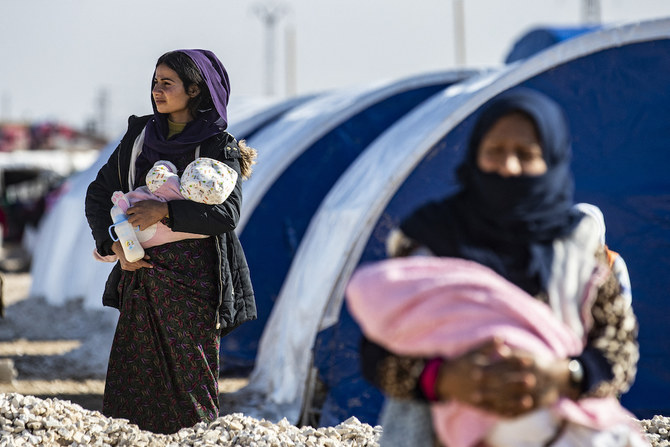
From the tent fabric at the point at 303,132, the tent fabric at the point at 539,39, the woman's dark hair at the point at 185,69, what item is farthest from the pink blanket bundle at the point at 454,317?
the tent fabric at the point at 539,39

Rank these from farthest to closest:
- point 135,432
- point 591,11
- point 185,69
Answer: point 591,11
point 135,432
point 185,69

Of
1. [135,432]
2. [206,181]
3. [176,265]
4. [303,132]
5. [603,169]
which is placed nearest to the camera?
[206,181]

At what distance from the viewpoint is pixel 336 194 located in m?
6.39

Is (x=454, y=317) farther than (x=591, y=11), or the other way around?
(x=591, y=11)

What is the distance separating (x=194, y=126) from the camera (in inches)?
143

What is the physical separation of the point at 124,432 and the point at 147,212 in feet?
3.08

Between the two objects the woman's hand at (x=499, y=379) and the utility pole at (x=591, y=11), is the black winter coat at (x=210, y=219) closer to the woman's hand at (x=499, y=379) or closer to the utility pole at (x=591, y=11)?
the woman's hand at (x=499, y=379)

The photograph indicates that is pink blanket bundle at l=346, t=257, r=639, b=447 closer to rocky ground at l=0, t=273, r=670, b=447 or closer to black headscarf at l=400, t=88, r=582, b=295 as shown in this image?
black headscarf at l=400, t=88, r=582, b=295

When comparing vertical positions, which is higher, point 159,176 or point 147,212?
point 159,176

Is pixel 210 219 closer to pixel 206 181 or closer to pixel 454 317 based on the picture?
pixel 206 181

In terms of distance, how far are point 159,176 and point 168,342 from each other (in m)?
0.64

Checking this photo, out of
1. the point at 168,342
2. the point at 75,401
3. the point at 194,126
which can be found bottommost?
the point at 75,401

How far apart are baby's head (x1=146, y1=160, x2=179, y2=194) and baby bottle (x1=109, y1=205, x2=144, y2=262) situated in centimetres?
16

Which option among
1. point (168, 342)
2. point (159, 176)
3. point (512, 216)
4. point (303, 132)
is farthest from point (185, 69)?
point (303, 132)
